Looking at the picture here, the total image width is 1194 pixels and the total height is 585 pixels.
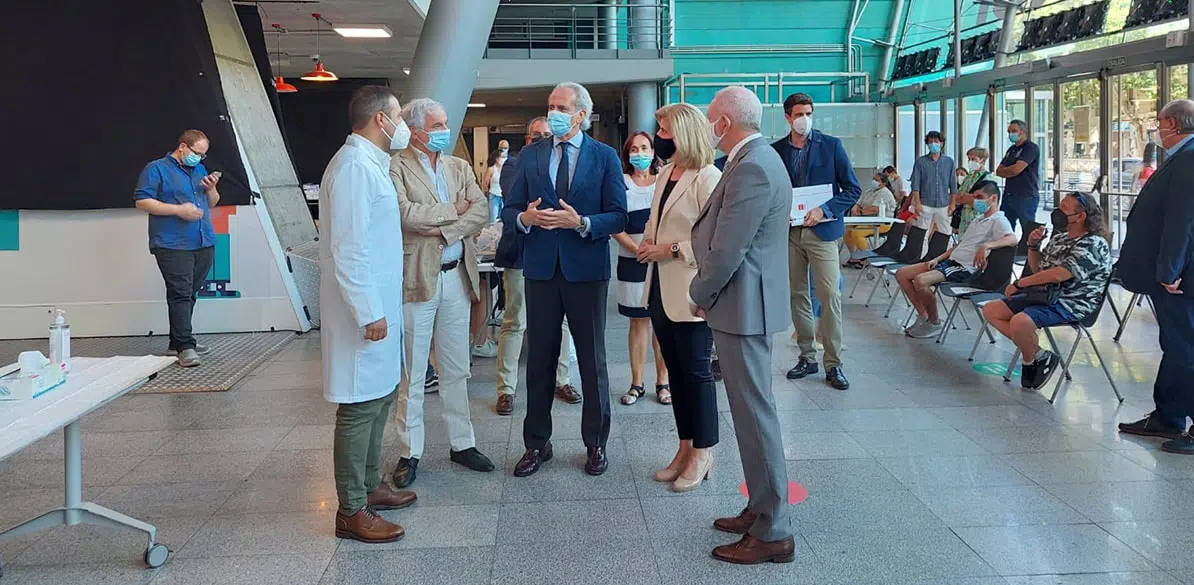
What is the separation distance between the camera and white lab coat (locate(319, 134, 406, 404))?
317cm

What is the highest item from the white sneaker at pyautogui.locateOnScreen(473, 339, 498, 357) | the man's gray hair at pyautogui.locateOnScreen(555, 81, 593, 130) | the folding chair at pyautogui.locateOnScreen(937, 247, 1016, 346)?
the man's gray hair at pyautogui.locateOnScreen(555, 81, 593, 130)

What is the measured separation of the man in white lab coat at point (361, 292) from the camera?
317 cm

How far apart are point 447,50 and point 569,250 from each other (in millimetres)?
3424

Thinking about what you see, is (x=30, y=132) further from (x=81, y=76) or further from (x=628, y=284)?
(x=628, y=284)

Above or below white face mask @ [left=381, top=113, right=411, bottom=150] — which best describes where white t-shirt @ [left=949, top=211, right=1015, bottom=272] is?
below

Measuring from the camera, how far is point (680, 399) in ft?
12.6

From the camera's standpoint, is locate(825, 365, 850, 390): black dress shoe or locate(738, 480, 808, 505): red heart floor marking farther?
locate(825, 365, 850, 390): black dress shoe

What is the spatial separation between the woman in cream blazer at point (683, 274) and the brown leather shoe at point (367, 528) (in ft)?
3.76

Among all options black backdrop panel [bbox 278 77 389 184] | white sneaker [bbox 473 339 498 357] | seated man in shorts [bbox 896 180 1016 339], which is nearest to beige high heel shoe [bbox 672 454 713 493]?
white sneaker [bbox 473 339 498 357]

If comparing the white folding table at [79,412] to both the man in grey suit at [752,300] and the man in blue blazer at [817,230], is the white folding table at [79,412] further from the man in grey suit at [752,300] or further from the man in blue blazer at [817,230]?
the man in blue blazer at [817,230]

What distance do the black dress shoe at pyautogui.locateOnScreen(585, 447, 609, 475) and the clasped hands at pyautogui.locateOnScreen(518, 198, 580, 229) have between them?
98 centimetres

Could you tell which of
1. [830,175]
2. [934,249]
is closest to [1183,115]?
[830,175]

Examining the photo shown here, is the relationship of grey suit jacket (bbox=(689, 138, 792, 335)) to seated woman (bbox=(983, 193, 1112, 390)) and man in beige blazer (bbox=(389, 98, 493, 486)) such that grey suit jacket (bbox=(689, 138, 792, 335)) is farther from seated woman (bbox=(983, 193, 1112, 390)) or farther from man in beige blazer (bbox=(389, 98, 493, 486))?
seated woman (bbox=(983, 193, 1112, 390))

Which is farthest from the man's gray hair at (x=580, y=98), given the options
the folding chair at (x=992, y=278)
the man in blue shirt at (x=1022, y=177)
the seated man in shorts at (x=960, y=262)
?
the man in blue shirt at (x=1022, y=177)
